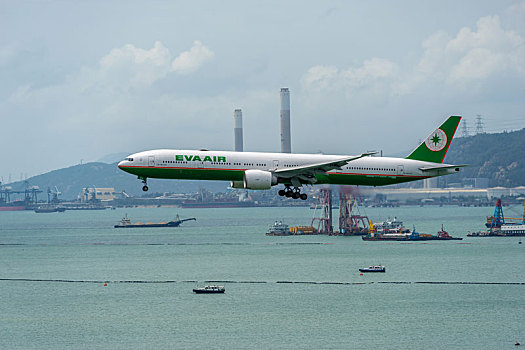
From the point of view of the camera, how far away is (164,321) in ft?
463

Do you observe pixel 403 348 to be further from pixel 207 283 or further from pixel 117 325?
pixel 207 283

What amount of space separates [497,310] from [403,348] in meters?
32.0

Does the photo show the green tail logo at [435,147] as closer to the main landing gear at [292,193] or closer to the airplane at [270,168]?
the airplane at [270,168]

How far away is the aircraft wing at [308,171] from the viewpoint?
94.4 metres

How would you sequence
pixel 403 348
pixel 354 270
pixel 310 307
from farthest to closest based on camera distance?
pixel 354 270 < pixel 310 307 < pixel 403 348

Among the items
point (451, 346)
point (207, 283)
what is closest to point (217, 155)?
point (451, 346)

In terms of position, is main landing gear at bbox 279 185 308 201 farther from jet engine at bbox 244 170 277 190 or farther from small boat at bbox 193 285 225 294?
small boat at bbox 193 285 225 294

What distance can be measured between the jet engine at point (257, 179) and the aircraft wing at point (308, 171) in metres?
1.47

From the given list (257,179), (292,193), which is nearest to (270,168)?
(257,179)

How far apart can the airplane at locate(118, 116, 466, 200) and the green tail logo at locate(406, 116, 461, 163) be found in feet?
9.62

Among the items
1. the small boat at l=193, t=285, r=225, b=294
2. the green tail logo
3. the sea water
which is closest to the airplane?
the green tail logo

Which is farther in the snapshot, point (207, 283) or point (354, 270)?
point (354, 270)

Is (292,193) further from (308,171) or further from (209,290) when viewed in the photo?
(209,290)

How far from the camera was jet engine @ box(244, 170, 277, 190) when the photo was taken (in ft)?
307
